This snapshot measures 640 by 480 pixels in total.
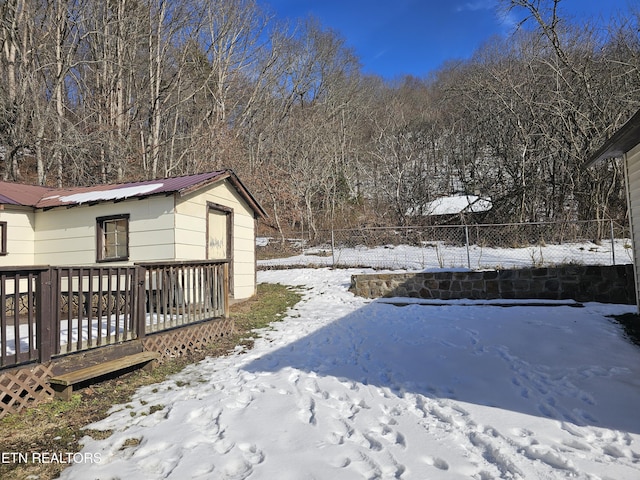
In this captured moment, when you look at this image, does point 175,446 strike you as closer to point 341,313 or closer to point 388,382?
point 388,382

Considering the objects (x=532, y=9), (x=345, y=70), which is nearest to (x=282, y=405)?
(x=532, y=9)

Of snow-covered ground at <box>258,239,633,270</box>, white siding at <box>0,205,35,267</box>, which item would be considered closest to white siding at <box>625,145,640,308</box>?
snow-covered ground at <box>258,239,633,270</box>

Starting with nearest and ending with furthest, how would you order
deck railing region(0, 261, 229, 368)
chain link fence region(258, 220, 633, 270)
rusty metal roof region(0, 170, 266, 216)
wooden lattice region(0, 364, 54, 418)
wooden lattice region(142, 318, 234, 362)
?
1. wooden lattice region(0, 364, 54, 418)
2. deck railing region(0, 261, 229, 368)
3. wooden lattice region(142, 318, 234, 362)
4. rusty metal roof region(0, 170, 266, 216)
5. chain link fence region(258, 220, 633, 270)

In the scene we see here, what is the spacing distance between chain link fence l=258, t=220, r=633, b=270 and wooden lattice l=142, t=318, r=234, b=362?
6825 mm

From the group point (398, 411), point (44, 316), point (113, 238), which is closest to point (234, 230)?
point (113, 238)

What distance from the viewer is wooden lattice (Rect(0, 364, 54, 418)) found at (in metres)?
3.07

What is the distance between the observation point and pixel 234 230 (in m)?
9.29

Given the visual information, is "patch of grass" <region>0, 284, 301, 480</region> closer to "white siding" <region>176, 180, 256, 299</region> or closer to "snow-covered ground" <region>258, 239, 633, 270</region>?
"white siding" <region>176, 180, 256, 299</region>

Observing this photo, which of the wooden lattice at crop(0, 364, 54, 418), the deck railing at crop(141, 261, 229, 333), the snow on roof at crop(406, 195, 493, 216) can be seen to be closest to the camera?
the wooden lattice at crop(0, 364, 54, 418)

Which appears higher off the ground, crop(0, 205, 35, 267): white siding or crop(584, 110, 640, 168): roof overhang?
crop(584, 110, 640, 168): roof overhang

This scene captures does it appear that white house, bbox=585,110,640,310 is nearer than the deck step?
No

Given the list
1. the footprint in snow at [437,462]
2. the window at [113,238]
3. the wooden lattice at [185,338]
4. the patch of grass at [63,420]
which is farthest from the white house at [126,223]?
the footprint in snow at [437,462]

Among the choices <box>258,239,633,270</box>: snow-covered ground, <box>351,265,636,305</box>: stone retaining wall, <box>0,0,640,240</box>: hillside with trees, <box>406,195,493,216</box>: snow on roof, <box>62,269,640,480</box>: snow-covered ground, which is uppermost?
<box>0,0,640,240</box>: hillside with trees

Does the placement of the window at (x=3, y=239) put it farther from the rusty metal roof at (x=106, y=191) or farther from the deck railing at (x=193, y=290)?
the deck railing at (x=193, y=290)
